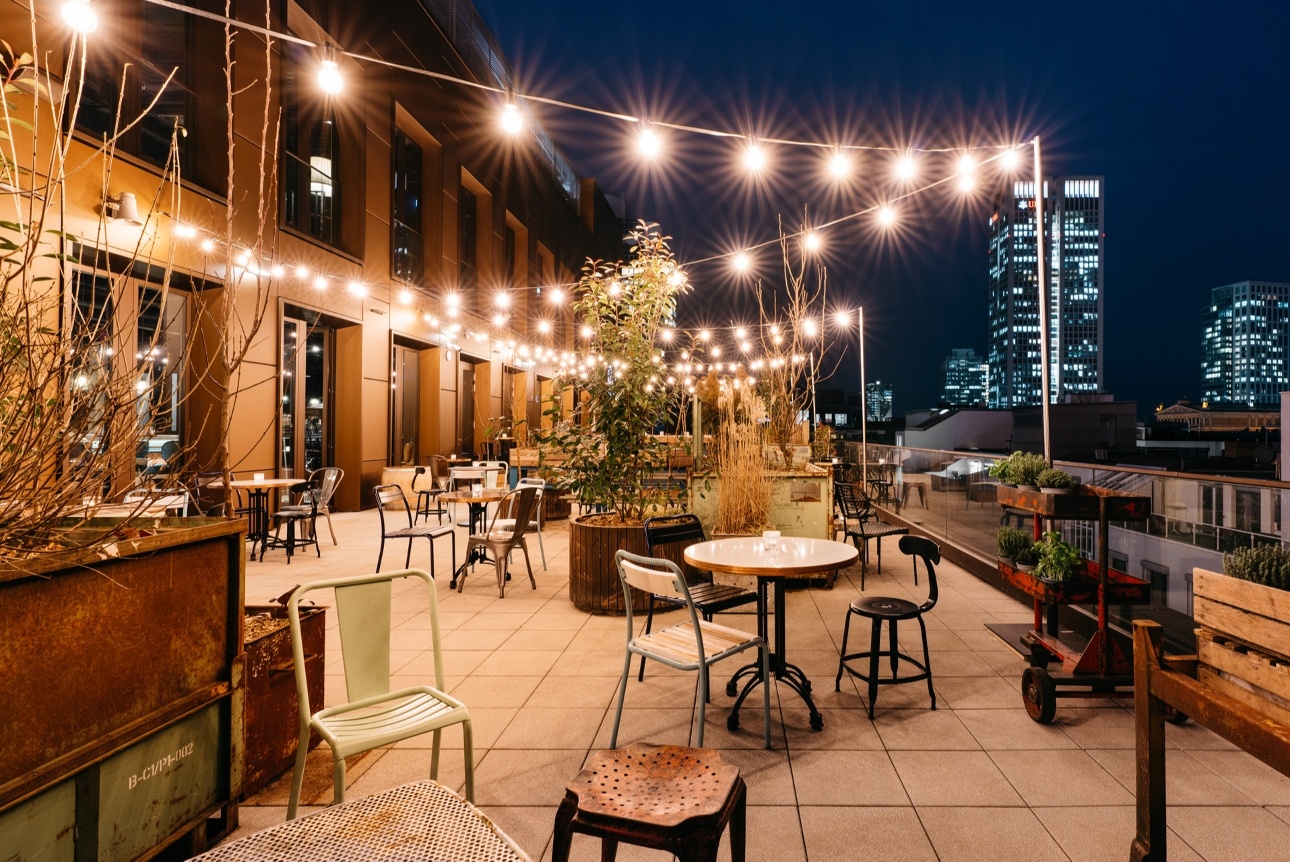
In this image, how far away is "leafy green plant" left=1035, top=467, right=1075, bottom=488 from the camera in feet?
10.3

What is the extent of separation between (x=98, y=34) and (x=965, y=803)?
27.4ft

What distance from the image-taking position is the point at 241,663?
6.53ft

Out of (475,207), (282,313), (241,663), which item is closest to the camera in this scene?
(241,663)

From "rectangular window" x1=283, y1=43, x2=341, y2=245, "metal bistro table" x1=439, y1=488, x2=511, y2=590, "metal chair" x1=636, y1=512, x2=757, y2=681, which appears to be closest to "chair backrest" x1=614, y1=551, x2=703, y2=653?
"metal chair" x1=636, y1=512, x2=757, y2=681

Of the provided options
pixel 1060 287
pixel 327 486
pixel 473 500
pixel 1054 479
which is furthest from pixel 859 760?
pixel 1060 287

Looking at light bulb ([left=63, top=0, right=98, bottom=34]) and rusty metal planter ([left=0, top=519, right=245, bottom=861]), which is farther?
light bulb ([left=63, top=0, right=98, bottom=34])

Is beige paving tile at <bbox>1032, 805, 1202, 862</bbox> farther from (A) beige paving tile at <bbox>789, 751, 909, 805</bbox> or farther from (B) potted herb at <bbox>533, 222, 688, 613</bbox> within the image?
(B) potted herb at <bbox>533, 222, 688, 613</bbox>

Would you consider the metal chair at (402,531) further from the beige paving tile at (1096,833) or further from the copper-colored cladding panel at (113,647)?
the beige paving tile at (1096,833)

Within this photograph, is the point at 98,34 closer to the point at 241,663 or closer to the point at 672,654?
the point at 241,663

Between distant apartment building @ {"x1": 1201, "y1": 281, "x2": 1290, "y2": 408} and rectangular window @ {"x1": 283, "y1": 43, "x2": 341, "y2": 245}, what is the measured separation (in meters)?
111

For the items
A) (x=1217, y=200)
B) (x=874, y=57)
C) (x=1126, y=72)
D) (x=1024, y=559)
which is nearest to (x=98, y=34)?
(x=1024, y=559)

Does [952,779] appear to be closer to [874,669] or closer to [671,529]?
[874,669]

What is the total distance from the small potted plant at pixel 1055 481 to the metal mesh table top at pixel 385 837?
3.01 meters

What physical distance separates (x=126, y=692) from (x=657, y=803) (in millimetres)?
1372
